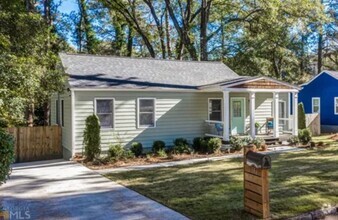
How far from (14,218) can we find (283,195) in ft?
17.5

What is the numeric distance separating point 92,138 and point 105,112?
5.54 feet

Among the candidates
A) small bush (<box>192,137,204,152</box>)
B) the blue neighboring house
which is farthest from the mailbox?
the blue neighboring house

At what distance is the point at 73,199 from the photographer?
7.16 meters

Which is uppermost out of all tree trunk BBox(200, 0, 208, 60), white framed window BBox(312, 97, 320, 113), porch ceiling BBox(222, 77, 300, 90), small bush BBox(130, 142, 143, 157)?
tree trunk BBox(200, 0, 208, 60)

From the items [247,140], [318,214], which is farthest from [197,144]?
[318,214]

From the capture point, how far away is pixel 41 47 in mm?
14633

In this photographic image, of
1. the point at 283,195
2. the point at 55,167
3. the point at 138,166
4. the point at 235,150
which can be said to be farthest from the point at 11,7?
the point at 283,195

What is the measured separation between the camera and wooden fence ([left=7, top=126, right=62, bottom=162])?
13.1 m

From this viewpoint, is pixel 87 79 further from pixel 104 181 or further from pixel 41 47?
pixel 104 181

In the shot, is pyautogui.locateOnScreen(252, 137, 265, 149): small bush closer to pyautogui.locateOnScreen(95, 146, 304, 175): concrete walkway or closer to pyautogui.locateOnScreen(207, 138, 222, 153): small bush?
pyautogui.locateOnScreen(95, 146, 304, 175): concrete walkway

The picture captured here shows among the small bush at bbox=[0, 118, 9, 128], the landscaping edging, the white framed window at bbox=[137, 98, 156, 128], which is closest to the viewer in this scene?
the landscaping edging

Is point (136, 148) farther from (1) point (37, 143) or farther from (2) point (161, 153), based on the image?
(1) point (37, 143)

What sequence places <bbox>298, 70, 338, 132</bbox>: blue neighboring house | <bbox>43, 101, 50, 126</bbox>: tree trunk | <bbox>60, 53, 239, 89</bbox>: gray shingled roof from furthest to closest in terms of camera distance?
<bbox>298, 70, 338, 132</bbox>: blue neighboring house
<bbox>43, 101, 50, 126</bbox>: tree trunk
<bbox>60, 53, 239, 89</bbox>: gray shingled roof

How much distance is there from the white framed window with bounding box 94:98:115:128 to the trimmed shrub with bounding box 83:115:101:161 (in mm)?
1180
